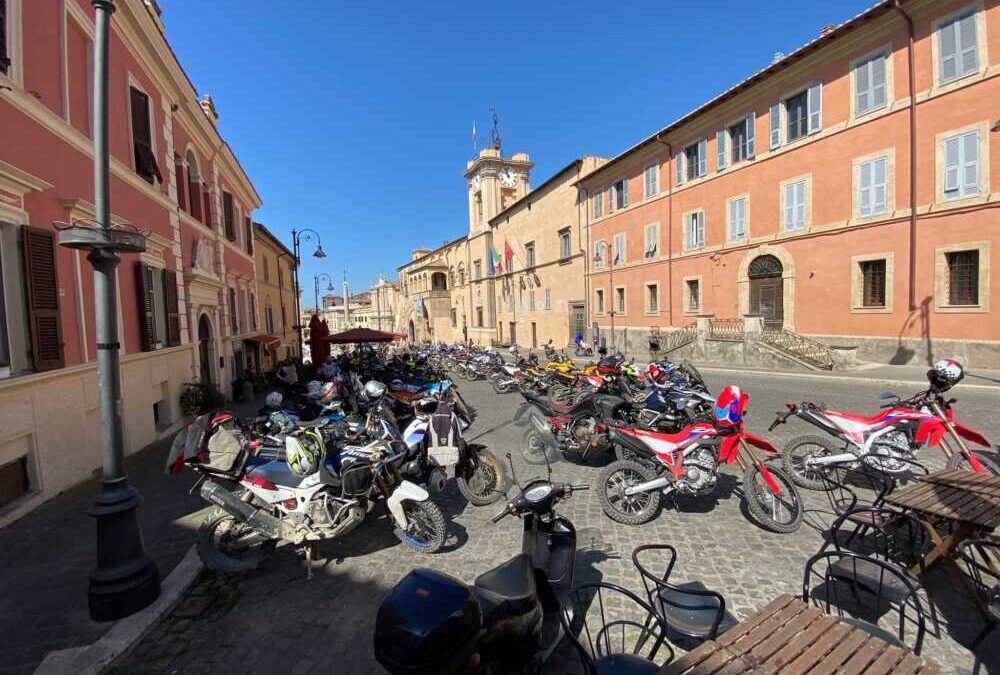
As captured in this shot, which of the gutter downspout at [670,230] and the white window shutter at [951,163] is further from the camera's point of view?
the gutter downspout at [670,230]

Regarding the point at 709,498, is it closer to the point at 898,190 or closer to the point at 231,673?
the point at 231,673

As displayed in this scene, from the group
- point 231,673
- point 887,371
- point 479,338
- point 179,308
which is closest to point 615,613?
point 231,673

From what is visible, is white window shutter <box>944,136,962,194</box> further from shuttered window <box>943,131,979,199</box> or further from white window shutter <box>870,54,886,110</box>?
white window shutter <box>870,54,886,110</box>

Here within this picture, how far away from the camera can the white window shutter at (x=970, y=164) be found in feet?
41.9

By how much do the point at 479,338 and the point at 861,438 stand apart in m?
41.6

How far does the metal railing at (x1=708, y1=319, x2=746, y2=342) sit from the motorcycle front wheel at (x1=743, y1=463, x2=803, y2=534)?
14.1 m

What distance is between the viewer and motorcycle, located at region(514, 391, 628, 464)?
6.10 m

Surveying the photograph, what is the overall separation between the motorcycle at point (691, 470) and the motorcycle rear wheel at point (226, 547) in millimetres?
3137

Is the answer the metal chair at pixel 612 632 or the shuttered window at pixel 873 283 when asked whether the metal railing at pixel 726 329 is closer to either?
the shuttered window at pixel 873 283

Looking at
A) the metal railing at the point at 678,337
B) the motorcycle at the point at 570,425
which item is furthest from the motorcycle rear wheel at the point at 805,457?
the metal railing at the point at 678,337

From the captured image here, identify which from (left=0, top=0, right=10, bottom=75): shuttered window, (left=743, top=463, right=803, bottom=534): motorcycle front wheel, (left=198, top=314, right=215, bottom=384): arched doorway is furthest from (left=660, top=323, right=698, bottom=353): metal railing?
(left=0, top=0, right=10, bottom=75): shuttered window

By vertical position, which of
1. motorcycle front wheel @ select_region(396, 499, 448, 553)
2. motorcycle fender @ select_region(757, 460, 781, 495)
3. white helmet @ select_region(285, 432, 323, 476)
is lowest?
motorcycle front wheel @ select_region(396, 499, 448, 553)

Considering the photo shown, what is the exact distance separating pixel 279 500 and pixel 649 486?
10.7ft

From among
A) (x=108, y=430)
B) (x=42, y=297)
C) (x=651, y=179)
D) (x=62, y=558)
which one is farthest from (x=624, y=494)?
(x=651, y=179)
